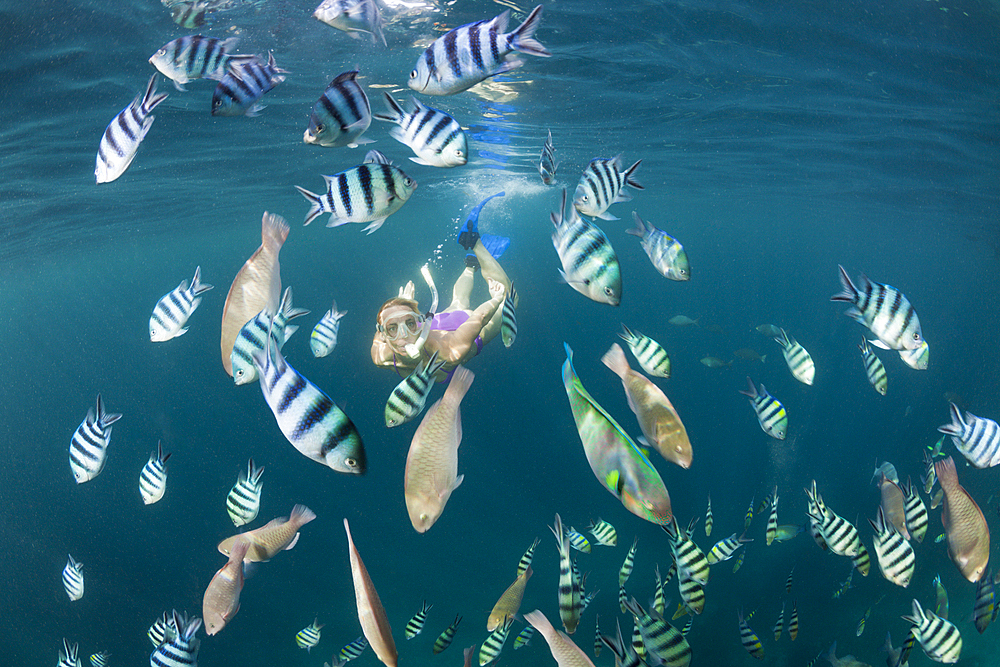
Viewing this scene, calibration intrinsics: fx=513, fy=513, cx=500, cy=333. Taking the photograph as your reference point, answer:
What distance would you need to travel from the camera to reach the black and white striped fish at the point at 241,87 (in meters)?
3.34

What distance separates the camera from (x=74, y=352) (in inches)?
4075

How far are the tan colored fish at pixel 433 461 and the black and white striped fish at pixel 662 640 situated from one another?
1591 millimetres

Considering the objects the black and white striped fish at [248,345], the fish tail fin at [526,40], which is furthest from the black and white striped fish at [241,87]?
the fish tail fin at [526,40]

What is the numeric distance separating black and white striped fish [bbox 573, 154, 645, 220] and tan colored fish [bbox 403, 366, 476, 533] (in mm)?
1869

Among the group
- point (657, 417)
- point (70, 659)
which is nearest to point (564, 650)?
point (657, 417)

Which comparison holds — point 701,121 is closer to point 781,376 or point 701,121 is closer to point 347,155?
point 347,155

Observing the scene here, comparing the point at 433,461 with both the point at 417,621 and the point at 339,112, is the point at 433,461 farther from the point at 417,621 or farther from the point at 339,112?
the point at 417,621

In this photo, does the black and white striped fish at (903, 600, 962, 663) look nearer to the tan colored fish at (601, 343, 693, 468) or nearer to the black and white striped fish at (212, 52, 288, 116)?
the tan colored fish at (601, 343, 693, 468)

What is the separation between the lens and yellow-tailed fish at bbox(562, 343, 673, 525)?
2.13 metres

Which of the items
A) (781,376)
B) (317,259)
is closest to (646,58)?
(781,376)

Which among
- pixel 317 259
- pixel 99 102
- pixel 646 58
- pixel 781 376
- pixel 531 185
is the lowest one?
pixel 317 259

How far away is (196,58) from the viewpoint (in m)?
3.43

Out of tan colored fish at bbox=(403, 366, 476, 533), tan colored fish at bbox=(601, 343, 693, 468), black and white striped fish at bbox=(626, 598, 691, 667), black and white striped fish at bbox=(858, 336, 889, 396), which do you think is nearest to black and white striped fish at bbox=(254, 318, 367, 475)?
tan colored fish at bbox=(403, 366, 476, 533)

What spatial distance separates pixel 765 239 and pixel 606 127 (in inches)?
1908
